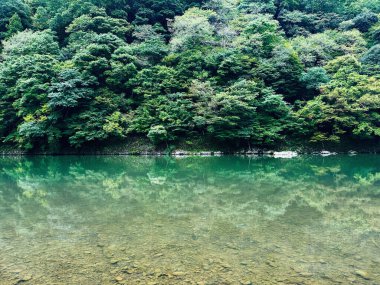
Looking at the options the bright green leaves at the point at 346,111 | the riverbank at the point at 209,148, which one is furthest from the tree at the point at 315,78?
the riverbank at the point at 209,148

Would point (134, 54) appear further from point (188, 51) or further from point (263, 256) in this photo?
point (263, 256)

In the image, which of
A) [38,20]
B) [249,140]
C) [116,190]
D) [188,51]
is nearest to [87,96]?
[188,51]

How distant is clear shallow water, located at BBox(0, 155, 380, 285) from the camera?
3721 mm

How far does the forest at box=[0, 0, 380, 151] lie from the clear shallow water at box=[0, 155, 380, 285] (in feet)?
35.9

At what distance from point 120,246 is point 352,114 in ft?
64.3

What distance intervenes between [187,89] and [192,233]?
58.7 feet

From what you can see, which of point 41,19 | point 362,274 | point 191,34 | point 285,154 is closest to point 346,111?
point 285,154

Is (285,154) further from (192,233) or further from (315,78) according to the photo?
(192,233)

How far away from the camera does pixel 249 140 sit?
808 inches

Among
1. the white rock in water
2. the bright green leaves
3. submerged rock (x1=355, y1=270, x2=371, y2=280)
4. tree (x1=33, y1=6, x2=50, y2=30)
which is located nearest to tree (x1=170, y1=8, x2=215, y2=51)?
the bright green leaves

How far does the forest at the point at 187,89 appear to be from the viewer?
20.0 meters

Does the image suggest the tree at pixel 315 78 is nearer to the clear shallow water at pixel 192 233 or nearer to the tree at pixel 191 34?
the tree at pixel 191 34

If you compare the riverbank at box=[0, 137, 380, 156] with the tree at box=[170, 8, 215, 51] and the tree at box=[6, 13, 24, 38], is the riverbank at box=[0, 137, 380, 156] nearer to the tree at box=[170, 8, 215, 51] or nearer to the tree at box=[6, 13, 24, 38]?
the tree at box=[170, 8, 215, 51]

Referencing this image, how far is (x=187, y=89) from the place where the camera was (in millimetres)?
22203
